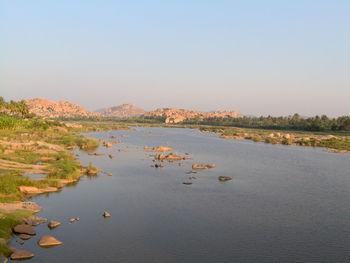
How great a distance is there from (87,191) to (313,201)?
23.2 meters

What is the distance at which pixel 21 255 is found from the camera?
62.9 feet

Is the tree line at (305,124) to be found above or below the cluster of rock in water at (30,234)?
above

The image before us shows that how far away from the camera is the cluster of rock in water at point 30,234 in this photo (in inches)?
759

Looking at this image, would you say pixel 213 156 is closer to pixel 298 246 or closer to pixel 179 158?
pixel 179 158

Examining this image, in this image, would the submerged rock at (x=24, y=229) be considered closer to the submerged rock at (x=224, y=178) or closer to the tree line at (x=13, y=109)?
the submerged rock at (x=224, y=178)

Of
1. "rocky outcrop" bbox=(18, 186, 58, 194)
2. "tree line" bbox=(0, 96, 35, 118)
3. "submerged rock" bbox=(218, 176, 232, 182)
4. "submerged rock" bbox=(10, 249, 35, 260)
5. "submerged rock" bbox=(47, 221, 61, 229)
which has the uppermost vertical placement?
"tree line" bbox=(0, 96, 35, 118)

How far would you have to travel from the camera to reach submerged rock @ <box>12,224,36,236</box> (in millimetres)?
22391

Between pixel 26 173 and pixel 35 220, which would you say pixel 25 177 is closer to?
pixel 26 173

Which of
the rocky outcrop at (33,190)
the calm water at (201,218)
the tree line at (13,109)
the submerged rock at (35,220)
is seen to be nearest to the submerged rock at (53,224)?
the calm water at (201,218)

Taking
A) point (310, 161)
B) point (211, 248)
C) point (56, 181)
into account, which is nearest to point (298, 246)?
point (211, 248)

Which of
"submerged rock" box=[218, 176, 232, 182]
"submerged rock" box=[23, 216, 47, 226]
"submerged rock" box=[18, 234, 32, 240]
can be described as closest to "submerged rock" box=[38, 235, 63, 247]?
"submerged rock" box=[18, 234, 32, 240]

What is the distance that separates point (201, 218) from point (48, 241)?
11775 mm

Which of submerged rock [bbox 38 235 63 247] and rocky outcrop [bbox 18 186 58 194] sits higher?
rocky outcrop [bbox 18 186 58 194]

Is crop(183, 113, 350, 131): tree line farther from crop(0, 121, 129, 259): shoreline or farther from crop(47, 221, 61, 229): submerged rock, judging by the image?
crop(47, 221, 61, 229): submerged rock
